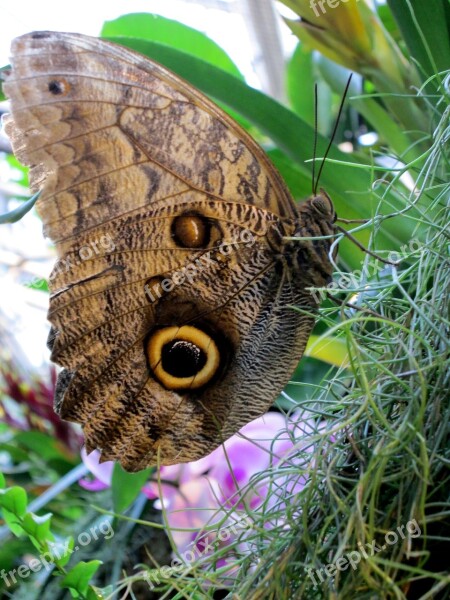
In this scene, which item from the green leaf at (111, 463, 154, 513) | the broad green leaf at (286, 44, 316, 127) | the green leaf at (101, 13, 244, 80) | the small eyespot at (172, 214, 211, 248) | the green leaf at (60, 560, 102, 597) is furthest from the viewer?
the broad green leaf at (286, 44, 316, 127)

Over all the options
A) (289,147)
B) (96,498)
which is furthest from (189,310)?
(96,498)

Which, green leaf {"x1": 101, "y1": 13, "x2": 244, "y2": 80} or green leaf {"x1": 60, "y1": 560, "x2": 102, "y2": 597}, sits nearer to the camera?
green leaf {"x1": 60, "y1": 560, "x2": 102, "y2": 597}

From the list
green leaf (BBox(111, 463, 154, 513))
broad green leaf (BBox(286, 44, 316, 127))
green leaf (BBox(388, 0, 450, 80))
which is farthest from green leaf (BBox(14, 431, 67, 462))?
green leaf (BBox(388, 0, 450, 80))

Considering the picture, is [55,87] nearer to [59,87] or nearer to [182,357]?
[59,87]

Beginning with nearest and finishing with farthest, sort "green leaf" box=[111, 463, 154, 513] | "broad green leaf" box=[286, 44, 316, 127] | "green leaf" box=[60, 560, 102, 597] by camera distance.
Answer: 1. "green leaf" box=[60, 560, 102, 597]
2. "green leaf" box=[111, 463, 154, 513]
3. "broad green leaf" box=[286, 44, 316, 127]

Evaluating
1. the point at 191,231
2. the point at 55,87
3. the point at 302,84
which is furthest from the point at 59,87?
the point at 302,84

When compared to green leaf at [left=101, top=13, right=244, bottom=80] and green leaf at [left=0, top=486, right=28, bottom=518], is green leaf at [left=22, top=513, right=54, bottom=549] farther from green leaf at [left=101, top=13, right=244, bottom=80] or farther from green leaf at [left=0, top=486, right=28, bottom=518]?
green leaf at [left=101, top=13, right=244, bottom=80]

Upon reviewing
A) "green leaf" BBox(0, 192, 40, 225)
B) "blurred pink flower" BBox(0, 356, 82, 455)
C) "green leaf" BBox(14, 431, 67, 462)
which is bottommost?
"green leaf" BBox(14, 431, 67, 462)

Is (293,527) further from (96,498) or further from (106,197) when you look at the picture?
(96,498)

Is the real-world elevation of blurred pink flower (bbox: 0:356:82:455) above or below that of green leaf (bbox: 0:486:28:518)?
above
